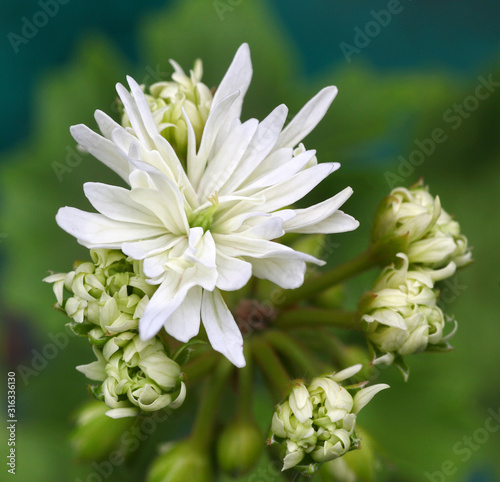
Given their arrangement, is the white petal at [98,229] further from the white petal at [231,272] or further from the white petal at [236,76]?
the white petal at [236,76]

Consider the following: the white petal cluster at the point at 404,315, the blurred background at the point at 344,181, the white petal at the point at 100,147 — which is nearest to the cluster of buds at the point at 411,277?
the white petal cluster at the point at 404,315

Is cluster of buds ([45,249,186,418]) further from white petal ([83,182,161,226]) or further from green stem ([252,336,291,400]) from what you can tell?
green stem ([252,336,291,400])

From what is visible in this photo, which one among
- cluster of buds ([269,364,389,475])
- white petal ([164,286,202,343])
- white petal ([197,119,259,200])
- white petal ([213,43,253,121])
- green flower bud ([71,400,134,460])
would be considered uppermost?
white petal ([213,43,253,121])

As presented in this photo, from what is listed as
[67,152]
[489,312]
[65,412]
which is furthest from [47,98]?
[489,312]

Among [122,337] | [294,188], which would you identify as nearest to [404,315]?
[294,188]

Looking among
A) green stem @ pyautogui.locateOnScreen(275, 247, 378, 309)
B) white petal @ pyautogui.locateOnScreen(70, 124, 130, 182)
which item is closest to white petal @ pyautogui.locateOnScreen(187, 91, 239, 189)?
white petal @ pyautogui.locateOnScreen(70, 124, 130, 182)

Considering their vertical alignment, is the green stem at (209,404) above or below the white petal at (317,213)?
below
